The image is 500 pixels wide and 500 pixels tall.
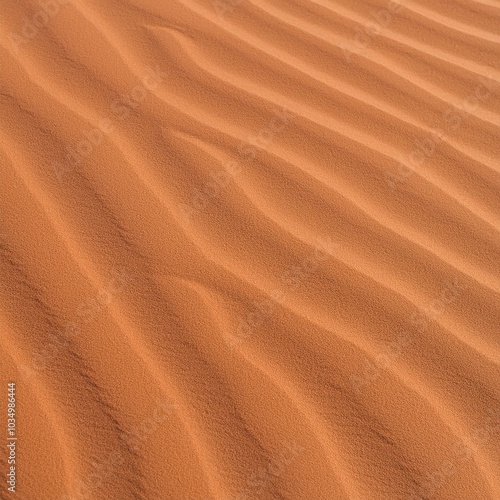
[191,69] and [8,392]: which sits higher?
[191,69]

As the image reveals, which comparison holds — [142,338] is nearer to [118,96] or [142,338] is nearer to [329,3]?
[118,96]

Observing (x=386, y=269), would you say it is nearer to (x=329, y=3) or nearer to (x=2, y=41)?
(x=329, y=3)

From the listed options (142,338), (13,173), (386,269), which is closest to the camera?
(142,338)

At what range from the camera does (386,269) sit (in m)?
2.13

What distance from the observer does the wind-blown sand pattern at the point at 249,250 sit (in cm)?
→ 172

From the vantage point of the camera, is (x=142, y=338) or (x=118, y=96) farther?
(x=118, y=96)

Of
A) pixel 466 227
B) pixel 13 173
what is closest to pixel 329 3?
pixel 466 227

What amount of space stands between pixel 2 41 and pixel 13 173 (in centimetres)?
79

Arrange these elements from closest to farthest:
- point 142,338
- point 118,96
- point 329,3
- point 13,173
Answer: point 142,338
point 13,173
point 118,96
point 329,3

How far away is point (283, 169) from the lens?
2418mm

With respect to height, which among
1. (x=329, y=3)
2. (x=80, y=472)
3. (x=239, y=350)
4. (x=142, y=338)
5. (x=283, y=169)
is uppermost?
(x=329, y=3)

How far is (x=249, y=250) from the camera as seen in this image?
7.04ft

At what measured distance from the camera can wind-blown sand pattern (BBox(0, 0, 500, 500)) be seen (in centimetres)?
172

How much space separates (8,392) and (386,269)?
3.59 ft
